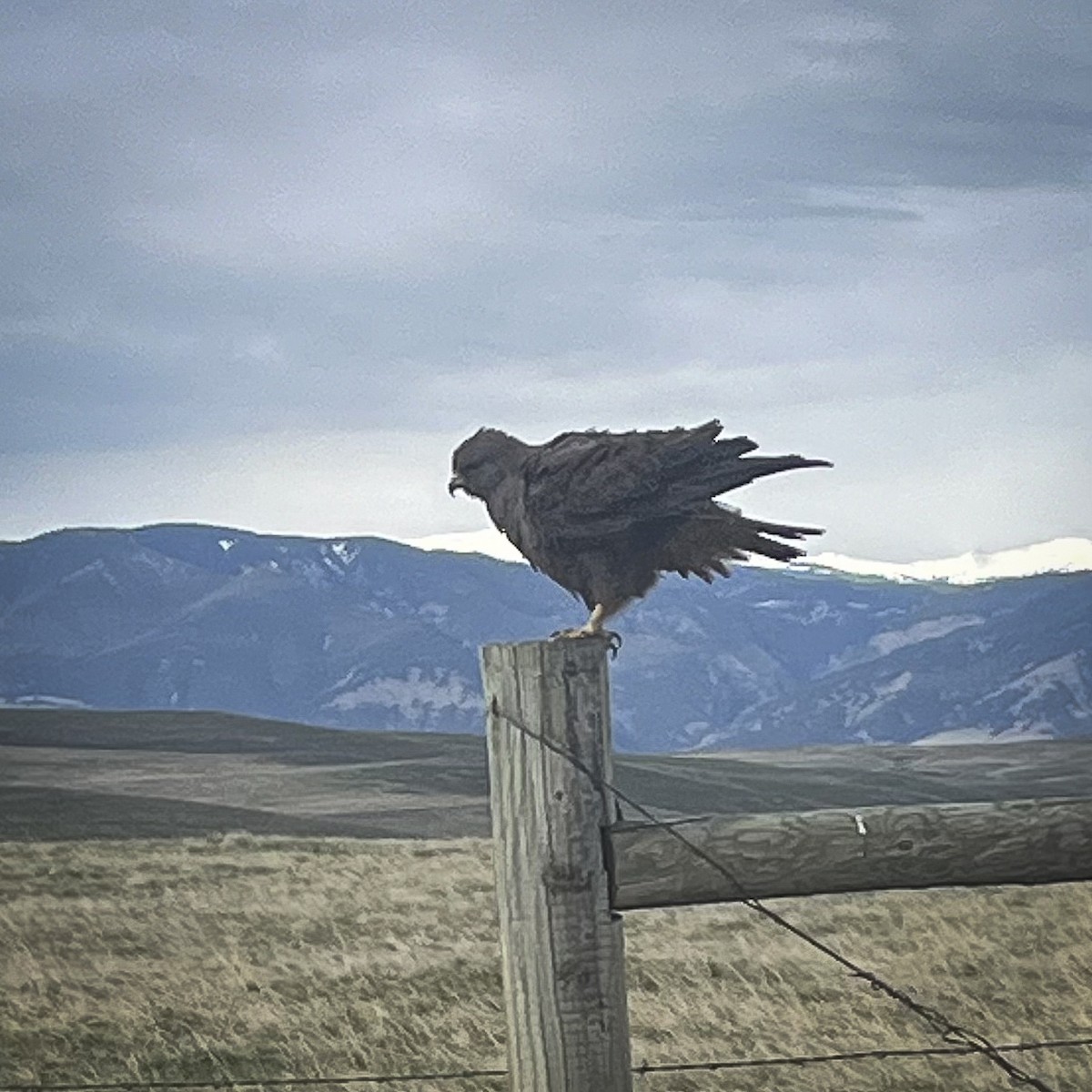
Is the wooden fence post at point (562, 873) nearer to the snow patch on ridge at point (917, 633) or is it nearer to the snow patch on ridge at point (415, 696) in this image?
the snow patch on ridge at point (415, 696)

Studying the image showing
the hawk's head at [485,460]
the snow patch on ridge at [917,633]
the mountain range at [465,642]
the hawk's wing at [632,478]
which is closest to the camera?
the hawk's wing at [632,478]

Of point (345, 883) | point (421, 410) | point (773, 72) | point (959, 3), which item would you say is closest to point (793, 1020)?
point (345, 883)

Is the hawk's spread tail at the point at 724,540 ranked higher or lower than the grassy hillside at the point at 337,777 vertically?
higher

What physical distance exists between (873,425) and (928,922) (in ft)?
4.50

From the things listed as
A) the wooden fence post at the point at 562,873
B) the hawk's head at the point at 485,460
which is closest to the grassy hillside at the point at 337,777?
the hawk's head at the point at 485,460

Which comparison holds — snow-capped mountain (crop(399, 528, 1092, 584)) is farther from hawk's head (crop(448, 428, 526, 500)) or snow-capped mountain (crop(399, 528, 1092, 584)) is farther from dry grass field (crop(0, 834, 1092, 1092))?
hawk's head (crop(448, 428, 526, 500))

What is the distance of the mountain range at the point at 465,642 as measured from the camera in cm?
450

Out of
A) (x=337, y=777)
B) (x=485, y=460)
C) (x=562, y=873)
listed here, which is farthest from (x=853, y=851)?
(x=337, y=777)

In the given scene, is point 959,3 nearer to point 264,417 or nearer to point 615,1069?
point 264,417

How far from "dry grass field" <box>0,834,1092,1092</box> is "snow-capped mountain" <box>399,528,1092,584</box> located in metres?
0.87

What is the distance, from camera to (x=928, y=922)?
4387 millimetres

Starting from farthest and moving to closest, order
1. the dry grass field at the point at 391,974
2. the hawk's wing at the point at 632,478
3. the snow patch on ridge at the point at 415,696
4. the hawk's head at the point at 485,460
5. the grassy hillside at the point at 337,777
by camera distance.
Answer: the snow patch on ridge at the point at 415,696, the grassy hillside at the point at 337,777, the dry grass field at the point at 391,974, the hawk's head at the point at 485,460, the hawk's wing at the point at 632,478

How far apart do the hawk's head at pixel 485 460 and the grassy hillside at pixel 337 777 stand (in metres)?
2.02

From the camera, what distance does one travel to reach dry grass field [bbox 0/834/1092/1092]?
11.8ft
